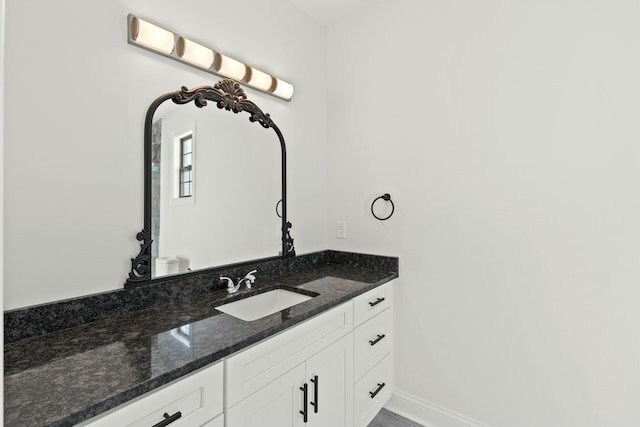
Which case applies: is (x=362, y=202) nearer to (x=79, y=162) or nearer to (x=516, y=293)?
(x=516, y=293)

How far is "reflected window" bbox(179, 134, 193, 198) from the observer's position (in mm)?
1498

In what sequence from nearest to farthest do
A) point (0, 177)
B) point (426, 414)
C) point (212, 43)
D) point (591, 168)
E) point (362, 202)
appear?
point (0, 177) < point (591, 168) < point (212, 43) < point (426, 414) < point (362, 202)

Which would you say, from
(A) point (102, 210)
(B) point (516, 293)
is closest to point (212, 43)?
(A) point (102, 210)

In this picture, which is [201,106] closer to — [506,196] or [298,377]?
[298,377]

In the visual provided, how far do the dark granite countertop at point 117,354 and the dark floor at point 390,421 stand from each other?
1002 millimetres

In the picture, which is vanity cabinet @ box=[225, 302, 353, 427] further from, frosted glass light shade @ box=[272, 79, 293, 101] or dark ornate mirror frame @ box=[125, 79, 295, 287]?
frosted glass light shade @ box=[272, 79, 293, 101]

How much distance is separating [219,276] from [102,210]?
610mm

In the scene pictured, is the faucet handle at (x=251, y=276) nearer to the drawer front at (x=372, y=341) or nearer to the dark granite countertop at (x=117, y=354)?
the dark granite countertop at (x=117, y=354)

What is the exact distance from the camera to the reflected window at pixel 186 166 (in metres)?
1.50

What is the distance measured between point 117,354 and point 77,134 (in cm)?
80

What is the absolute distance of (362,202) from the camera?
7.14 ft

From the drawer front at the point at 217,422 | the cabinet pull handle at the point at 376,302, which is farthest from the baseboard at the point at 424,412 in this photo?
the drawer front at the point at 217,422

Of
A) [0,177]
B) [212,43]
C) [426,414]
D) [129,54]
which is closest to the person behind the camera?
[0,177]

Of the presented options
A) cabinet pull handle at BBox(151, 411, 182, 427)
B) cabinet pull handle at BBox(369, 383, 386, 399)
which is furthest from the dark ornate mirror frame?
cabinet pull handle at BBox(369, 383, 386, 399)
